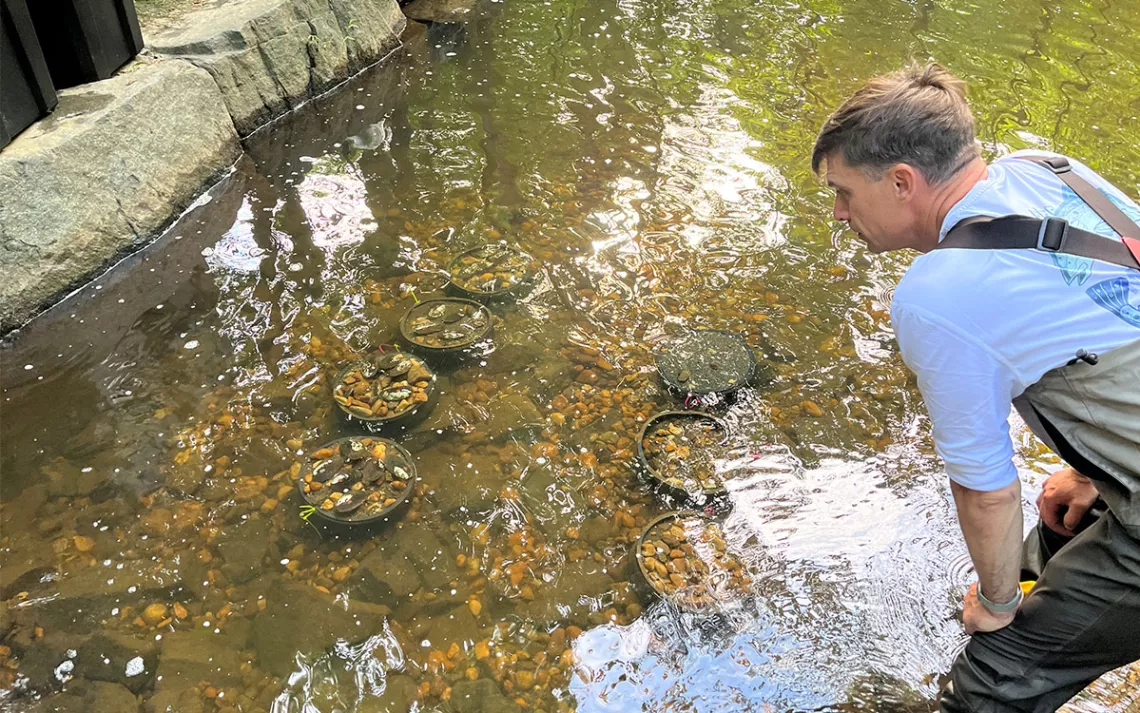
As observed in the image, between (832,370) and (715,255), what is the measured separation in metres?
1.09

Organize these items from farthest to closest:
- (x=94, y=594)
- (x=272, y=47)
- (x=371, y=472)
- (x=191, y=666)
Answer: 1. (x=272, y=47)
2. (x=371, y=472)
3. (x=94, y=594)
4. (x=191, y=666)

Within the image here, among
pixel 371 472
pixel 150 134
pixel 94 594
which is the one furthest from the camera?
pixel 150 134

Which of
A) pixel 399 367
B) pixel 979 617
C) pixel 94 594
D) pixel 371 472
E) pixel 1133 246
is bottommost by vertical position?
pixel 94 594

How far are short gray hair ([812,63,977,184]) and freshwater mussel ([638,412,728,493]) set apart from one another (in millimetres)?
1709

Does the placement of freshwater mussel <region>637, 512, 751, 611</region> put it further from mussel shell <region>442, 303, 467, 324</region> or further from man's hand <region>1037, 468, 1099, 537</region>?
mussel shell <region>442, 303, 467, 324</region>

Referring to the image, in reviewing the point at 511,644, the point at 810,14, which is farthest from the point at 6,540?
the point at 810,14

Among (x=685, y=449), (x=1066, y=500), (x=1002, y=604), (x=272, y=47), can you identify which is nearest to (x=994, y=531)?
Result: (x=1002, y=604)

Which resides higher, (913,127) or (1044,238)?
(913,127)

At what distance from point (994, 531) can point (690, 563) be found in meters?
1.30

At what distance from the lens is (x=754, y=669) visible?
2502 millimetres

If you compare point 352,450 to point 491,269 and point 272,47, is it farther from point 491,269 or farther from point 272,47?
point 272,47

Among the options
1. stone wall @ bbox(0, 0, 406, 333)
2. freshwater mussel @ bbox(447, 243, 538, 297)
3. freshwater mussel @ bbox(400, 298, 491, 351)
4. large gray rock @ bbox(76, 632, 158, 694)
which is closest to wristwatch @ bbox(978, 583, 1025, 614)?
freshwater mussel @ bbox(400, 298, 491, 351)

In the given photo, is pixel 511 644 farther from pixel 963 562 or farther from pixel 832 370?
pixel 832 370

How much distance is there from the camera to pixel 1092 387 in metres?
1.54
